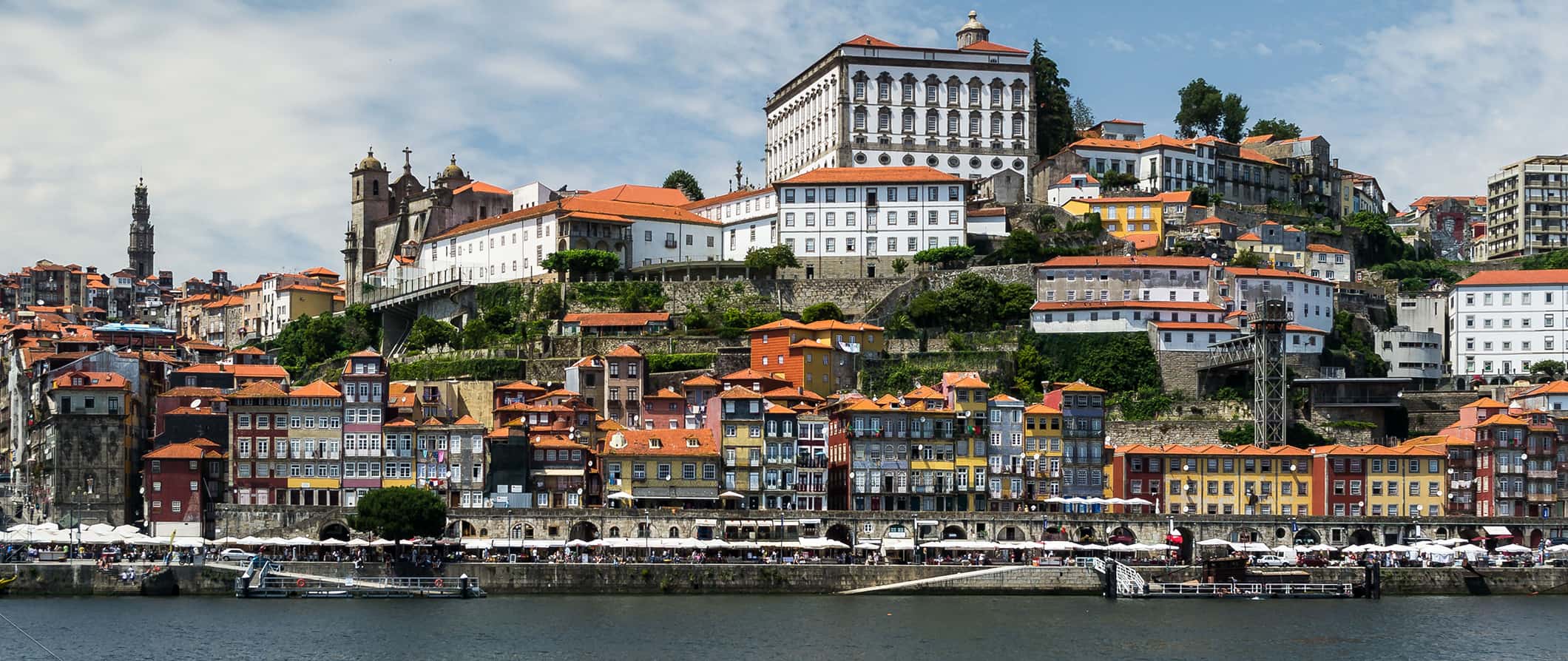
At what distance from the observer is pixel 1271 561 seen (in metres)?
75.8

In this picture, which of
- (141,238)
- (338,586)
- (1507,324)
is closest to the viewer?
(338,586)

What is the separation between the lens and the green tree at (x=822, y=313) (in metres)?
96.2

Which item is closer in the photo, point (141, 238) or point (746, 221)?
point (746, 221)

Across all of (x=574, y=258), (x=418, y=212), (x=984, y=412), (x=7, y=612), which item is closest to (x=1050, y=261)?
(x=984, y=412)

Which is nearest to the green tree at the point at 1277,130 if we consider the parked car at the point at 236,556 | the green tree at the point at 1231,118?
the green tree at the point at 1231,118

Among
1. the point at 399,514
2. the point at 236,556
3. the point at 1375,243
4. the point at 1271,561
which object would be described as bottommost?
the point at 1271,561

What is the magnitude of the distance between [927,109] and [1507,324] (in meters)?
32.6

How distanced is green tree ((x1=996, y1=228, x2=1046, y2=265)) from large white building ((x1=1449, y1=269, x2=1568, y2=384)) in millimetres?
19492

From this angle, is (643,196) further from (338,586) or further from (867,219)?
(338,586)

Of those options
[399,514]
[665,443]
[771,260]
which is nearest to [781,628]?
[399,514]

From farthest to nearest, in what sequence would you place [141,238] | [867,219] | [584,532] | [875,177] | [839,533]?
[141,238] < [875,177] < [867,219] < [839,533] < [584,532]

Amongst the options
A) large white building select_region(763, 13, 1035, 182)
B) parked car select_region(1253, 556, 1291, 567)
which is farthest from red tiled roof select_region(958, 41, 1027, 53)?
parked car select_region(1253, 556, 1291, 567)

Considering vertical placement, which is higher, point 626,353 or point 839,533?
point 626,353

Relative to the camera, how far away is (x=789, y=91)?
4865 inches
